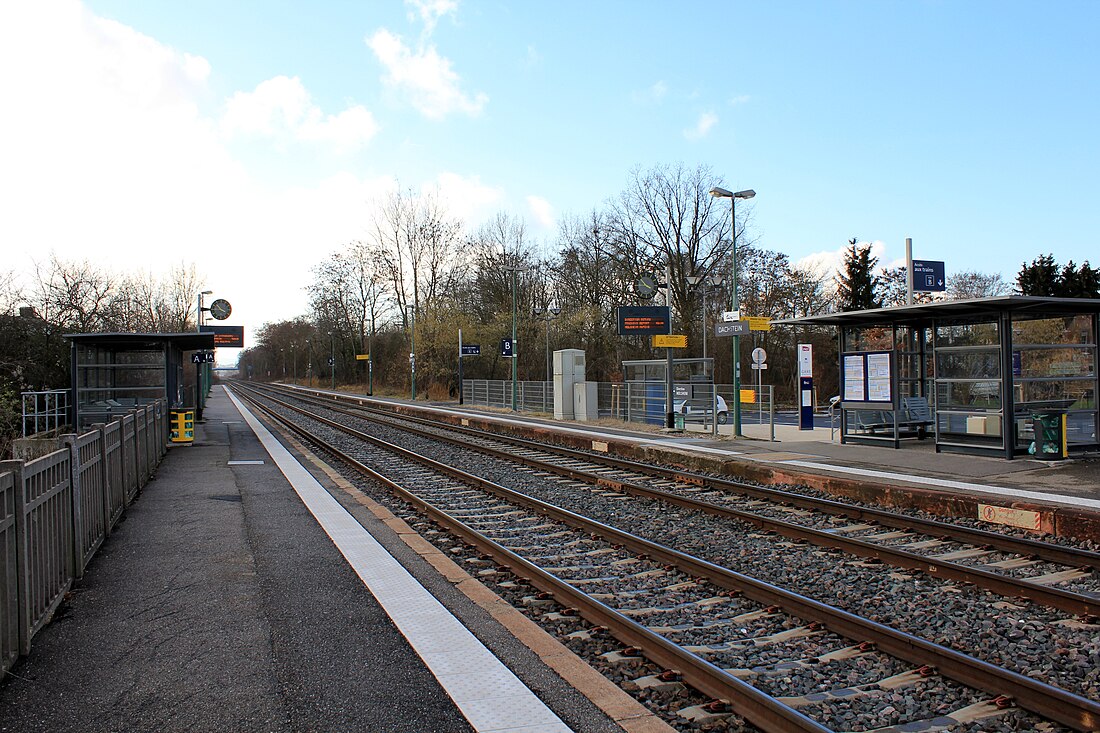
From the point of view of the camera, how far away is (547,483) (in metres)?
14.0

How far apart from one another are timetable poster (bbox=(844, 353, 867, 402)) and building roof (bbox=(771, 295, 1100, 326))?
0.78m

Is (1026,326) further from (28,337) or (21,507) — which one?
(28,337)

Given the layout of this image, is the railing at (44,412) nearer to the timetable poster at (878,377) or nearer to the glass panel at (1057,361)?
the timetable poster at (878,377)

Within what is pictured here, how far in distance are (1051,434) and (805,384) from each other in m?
9.85

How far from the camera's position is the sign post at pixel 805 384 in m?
22.6

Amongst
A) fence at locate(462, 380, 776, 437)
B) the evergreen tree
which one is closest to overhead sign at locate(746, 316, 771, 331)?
fence at locate(462, 380, 776, 437)

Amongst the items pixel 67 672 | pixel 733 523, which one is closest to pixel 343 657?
pixel 67 672

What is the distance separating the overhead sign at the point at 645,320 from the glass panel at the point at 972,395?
35.0 feet

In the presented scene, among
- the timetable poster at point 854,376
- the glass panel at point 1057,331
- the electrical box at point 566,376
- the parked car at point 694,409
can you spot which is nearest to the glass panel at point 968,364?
the glass panel at point 1057,331

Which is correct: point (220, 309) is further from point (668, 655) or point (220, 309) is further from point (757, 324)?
point (668, 655)

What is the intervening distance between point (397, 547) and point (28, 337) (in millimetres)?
27710

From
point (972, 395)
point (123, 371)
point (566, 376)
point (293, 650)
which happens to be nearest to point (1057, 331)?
point (972, 395)

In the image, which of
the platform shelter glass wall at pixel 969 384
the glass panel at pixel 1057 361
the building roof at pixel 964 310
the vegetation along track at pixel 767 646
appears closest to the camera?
the vegetation along track at pixel 767 646

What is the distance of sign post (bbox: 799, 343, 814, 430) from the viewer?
74.2 ft
